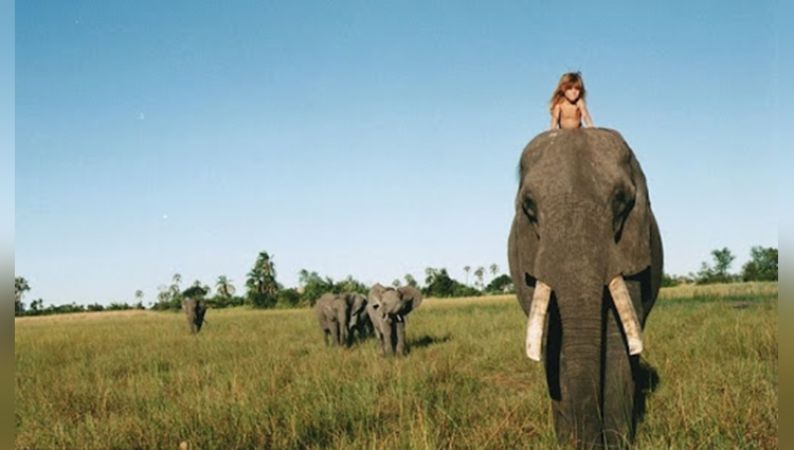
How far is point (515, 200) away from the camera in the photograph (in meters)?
5.67

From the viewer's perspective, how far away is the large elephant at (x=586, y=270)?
4.53 metres

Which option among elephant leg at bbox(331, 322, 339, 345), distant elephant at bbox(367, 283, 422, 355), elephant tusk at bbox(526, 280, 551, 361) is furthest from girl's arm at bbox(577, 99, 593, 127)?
elephant leg at bbox(331, 322, 339, 345)

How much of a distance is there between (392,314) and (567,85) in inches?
364

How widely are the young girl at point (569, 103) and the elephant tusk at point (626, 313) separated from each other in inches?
81.0

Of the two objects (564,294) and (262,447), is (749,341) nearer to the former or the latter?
(564,294)

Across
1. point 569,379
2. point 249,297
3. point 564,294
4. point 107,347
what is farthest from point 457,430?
point 249,297

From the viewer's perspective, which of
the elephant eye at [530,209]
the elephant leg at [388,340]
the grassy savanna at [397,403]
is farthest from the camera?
the elephant leg at [388,340]

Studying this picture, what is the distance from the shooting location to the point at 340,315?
17.8 meters

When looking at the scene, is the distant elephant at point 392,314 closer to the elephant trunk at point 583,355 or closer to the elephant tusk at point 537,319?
the elephant trunk at point 583,355

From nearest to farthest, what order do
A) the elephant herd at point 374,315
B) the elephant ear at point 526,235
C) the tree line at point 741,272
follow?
1. the elephant ear at point 526,235
2. the elephant herd at point 374,315
3. the tree line at point 741,272

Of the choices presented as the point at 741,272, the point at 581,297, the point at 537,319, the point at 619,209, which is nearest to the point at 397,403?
the point at 537,319

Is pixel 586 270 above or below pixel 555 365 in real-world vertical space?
above

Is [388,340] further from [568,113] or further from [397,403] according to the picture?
[568,113]

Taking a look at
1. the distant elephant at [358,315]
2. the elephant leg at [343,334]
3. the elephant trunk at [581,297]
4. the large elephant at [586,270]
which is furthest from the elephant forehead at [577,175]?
the distant elephant at [358,315]
